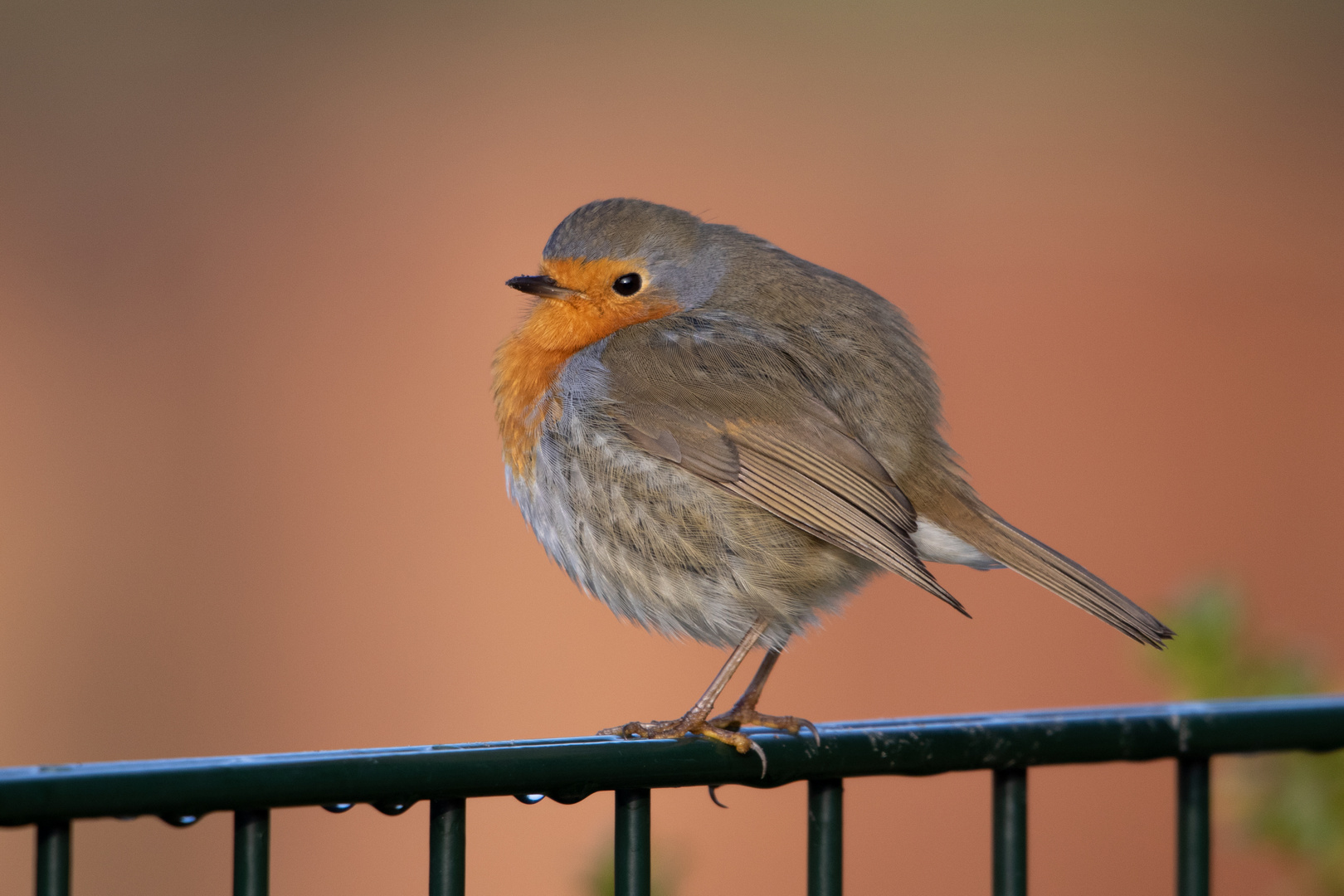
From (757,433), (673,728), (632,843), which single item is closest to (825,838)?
(632,843)

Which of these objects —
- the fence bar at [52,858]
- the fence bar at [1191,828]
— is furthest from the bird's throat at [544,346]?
the fence bar at [52,858]

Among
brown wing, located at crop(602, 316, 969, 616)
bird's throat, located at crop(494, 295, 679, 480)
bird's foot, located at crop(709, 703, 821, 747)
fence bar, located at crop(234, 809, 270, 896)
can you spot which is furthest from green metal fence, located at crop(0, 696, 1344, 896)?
bird's throat, located at crop(494, 295, 679, 480)

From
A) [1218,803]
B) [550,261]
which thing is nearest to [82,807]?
[550,261]

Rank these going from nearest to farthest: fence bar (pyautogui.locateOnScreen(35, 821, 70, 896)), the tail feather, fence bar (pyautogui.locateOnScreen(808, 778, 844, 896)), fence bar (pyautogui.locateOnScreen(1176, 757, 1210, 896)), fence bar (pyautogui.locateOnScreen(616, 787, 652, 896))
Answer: fence bar (pyautogui.locateOnScreen(35, 821, 70, 896)) → fence bar (pyautogui.locateOnScreen(616, 787, 652, 896)) → fence bar (pyautogui.locateOnScreen(808, 778, 844, 896)) → fence bar (pyautogui.locateOnScreen(1176, 757, 1210, 896)) → the tail feather

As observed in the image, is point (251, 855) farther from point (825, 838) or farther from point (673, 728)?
point (673, 728)

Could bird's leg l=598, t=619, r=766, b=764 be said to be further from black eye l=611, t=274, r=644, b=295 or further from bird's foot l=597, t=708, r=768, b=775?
black eye l=611, t=274, r=644, b=295

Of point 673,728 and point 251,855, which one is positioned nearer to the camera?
point 251,855

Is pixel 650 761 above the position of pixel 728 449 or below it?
below
